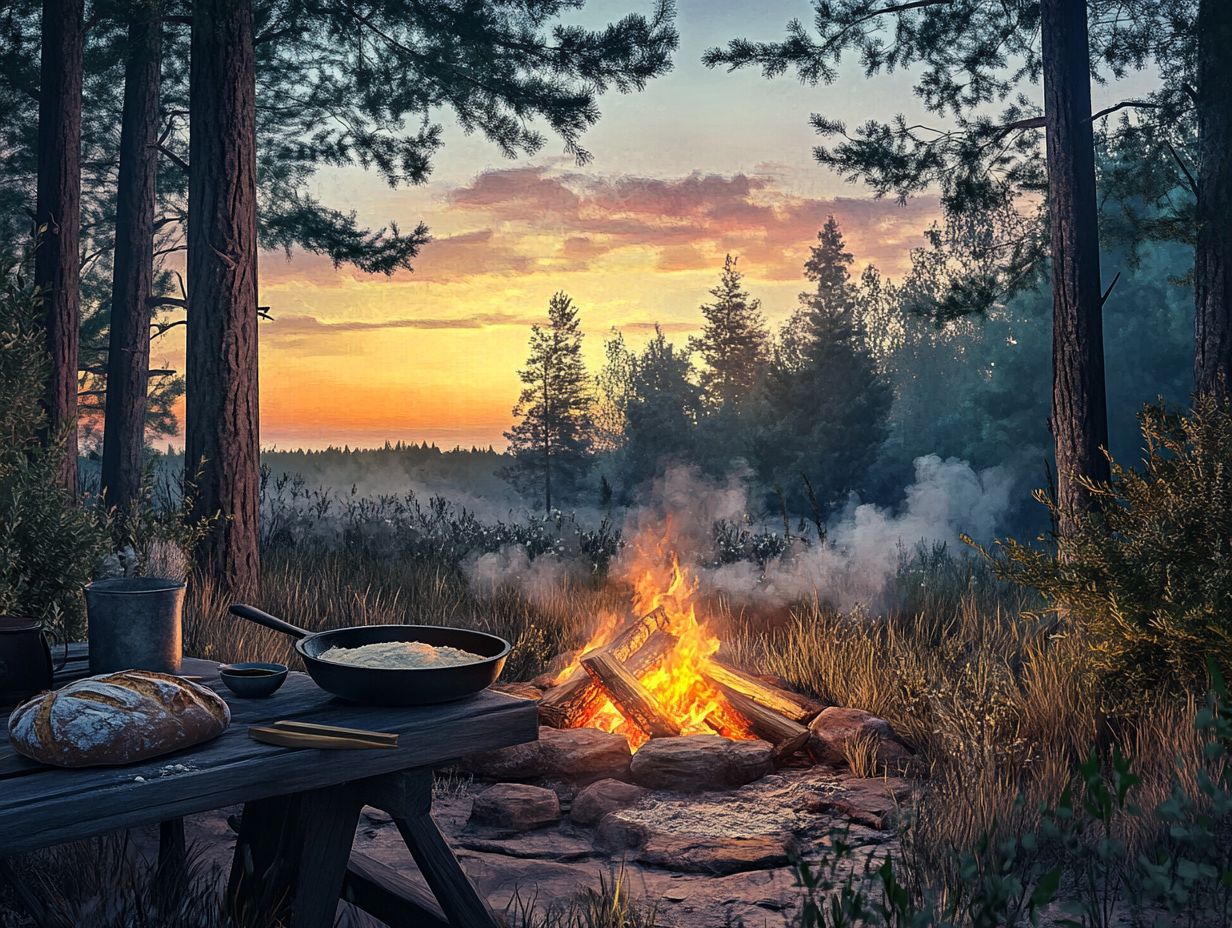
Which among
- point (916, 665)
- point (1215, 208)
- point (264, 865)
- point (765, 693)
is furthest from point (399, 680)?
point (1215, 208)

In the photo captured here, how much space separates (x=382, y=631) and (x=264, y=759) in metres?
0.77

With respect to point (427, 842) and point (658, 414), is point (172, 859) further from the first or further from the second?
point (658, 414)

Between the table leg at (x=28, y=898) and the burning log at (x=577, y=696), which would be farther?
the burning log at (x=577, y=696)

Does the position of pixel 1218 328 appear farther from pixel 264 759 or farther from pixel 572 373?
pixel 572 373

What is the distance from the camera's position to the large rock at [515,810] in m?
4.96

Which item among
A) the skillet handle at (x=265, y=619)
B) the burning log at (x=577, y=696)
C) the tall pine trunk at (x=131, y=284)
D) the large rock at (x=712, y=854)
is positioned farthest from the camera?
the tall pine trunk at (x=131, y=284)

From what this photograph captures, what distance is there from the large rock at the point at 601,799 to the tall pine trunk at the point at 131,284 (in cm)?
927

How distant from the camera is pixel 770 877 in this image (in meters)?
4.17

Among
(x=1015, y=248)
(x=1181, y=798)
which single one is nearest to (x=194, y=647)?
(x=1181, y=798)

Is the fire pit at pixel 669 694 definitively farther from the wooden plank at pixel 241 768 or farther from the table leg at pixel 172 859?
the wooden plank at pixel 241 768

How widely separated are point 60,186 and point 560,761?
8.15m

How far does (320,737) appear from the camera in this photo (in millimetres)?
2334

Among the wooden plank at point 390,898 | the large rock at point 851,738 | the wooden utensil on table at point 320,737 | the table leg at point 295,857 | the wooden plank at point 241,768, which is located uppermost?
the wooden utensil on table at point 320,737

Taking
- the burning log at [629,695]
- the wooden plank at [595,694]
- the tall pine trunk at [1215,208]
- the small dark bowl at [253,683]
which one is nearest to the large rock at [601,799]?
the burning log at [629,695]
